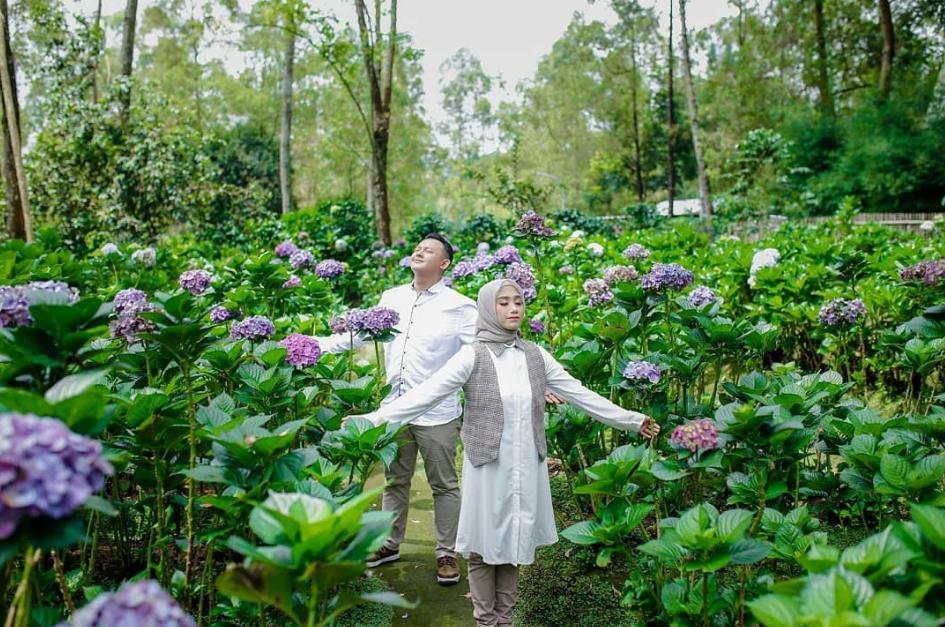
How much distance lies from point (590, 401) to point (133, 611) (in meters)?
1.98

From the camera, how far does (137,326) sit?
256 centimetres

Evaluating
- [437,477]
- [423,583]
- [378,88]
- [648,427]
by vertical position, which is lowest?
[423,583]

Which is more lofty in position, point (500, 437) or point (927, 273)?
point (927, 273)

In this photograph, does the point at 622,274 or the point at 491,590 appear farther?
the point at 622,274

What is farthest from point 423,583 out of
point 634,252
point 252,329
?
point 634,252

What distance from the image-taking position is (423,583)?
319 cm

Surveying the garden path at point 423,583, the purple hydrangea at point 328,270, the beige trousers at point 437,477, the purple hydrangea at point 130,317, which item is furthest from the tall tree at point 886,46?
the purple hydrangea at point 130,317

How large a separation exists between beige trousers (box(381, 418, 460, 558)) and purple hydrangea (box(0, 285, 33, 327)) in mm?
1957

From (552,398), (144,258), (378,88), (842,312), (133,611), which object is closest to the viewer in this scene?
(133,611)

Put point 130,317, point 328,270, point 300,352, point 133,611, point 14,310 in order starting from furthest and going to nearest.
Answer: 1. point 328,270
2. point 300,352
3. point 130,317
4. point 14,310
5. point 133,611

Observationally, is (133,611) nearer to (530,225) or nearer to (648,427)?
(648,427)

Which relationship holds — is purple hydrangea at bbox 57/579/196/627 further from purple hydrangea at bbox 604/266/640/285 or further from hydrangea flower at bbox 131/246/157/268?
hydrangea flower at bbox 131/246/157/268

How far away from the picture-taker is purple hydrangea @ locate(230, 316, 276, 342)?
10.1 ft

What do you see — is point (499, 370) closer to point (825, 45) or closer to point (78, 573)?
point (78, 573)
